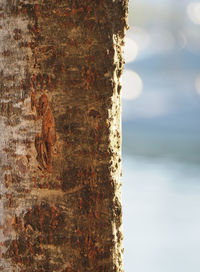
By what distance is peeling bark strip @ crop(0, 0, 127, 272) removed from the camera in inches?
20.8

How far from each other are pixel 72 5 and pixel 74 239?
0.35 meters

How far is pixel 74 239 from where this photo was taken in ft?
1.77

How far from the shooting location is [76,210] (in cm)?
54

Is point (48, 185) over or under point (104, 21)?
under

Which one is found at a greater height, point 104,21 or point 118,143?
point 104,21

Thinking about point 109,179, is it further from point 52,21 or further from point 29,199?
point 52,21

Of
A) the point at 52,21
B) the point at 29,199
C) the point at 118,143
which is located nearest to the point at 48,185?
the point at 29,199

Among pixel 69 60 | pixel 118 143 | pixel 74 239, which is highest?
pixel 69 60

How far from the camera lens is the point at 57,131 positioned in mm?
527

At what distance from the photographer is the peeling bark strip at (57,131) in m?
0.53

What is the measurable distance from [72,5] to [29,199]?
0.30 meters

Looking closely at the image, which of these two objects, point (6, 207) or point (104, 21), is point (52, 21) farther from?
point (6, 207)

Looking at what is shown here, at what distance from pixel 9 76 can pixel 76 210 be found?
0.75 feet

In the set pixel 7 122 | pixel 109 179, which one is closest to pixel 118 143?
pixel 109 179
